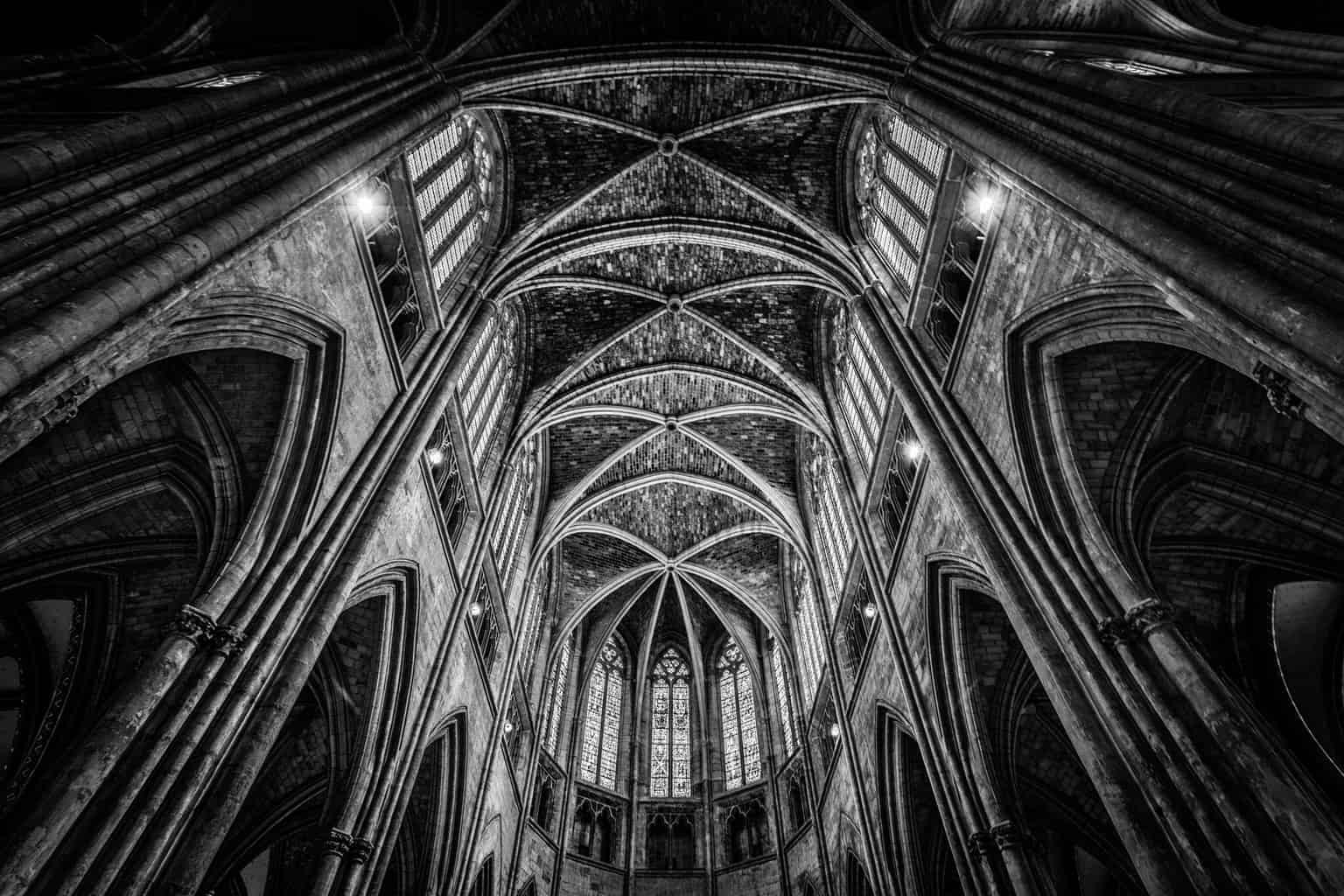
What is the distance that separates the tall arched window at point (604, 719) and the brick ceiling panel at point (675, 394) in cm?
854

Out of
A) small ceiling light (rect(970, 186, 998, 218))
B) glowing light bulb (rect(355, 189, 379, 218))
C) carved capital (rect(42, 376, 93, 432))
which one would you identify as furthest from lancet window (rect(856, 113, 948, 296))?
carved capital (rect(42, 376, 93, 432))

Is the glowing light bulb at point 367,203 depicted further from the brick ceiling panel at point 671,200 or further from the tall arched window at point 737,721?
the tall arched window at point 737,721

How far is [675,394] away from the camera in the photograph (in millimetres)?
21547

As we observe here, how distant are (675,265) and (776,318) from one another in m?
2.98

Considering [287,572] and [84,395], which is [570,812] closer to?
[287,572]

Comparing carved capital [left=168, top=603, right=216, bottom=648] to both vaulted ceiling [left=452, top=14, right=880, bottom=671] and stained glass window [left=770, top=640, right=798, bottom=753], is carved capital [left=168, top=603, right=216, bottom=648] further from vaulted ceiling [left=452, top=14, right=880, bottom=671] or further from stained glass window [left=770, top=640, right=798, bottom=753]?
stained glass window [left=770, top=640, right=798, bottom=753]

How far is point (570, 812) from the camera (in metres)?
20.1

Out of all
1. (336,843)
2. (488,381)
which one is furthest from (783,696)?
(336,843)

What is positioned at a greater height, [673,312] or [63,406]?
[673,312]

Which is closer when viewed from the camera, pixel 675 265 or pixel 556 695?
pixel 675 265

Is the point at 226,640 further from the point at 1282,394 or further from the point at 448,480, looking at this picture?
the point at 1282,394

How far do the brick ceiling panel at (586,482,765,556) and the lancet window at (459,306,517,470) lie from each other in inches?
262

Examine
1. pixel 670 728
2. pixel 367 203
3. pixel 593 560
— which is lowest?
pixel 367 203

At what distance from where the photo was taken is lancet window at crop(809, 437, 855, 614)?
59.1 ft
